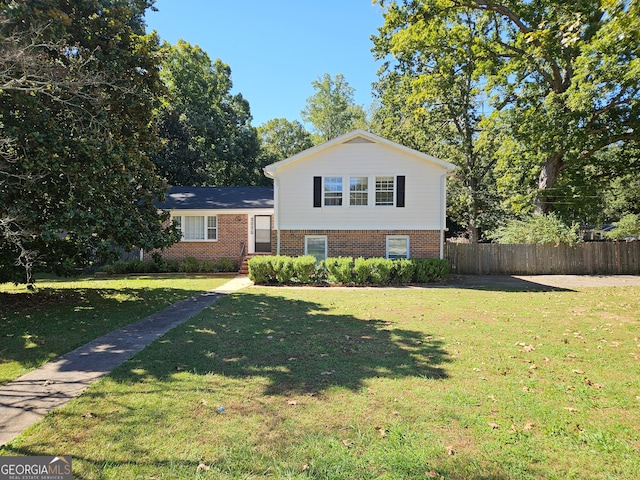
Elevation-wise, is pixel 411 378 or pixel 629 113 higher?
pixel 629 113

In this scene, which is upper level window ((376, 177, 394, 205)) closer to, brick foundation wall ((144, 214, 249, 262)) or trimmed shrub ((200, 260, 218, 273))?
brick foundation wall ((144, 214, 249, 262))

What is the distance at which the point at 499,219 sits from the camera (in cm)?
2648

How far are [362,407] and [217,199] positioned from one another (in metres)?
18.8

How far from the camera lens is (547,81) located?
19.7 meters

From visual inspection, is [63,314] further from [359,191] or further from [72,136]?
[359,191]

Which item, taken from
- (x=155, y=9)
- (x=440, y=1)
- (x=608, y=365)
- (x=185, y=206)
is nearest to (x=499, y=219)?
(x=440, y=1)

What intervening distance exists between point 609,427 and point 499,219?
83.8 ft

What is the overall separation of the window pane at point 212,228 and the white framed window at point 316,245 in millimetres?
5803

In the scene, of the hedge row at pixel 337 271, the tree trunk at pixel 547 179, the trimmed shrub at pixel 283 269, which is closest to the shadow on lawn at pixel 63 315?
the hedge row at pixel 337 271

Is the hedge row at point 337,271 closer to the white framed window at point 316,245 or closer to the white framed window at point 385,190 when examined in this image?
the white framed window at point 316,245

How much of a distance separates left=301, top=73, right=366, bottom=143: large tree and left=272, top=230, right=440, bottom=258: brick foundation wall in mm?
26942

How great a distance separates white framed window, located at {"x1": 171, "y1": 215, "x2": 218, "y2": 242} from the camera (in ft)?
64.7

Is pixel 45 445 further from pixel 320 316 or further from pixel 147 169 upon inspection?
pixel 147 169

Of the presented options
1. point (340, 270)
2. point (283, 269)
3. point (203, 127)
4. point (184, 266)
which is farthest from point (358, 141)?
point (203, 127)
